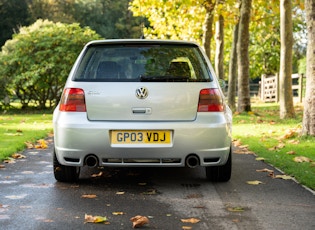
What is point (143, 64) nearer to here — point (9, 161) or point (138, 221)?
point (138, 221)

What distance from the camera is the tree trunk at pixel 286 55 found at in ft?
53.2

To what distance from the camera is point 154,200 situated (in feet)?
18.7

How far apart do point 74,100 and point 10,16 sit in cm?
5086

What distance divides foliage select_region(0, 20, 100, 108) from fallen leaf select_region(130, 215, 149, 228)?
65.3 feet

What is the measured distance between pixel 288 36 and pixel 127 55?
1070 centimetres

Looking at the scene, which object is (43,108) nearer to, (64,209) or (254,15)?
(254,15)

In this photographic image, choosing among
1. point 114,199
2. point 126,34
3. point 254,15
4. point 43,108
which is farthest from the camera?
→ point 126,34

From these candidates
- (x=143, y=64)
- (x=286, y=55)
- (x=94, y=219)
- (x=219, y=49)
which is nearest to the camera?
(x=94, y=219)

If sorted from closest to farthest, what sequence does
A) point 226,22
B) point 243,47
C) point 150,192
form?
point 150,192
point 243,47
point 226,22

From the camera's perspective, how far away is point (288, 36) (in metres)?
16.4

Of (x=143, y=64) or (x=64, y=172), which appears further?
(x=64, y=172)

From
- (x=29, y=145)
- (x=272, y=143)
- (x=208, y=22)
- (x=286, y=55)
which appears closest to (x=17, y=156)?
(x=29, y=145)

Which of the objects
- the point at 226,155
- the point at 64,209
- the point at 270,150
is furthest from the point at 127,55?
the point at 270,150

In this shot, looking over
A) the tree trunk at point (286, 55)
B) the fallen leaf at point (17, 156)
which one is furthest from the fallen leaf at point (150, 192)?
the tree trunk at point (286, 55)
